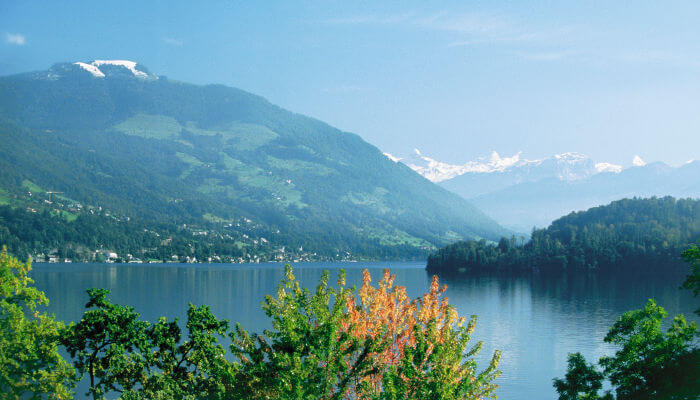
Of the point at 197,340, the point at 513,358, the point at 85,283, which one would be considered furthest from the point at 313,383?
the point at 85,283

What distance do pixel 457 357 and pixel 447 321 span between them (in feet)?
7.26

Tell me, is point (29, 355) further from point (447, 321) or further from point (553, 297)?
point (553, 297)

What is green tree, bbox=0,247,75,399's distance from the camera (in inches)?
1517

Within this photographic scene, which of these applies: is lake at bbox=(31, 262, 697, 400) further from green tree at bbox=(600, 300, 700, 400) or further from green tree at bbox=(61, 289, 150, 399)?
green tree at bbox=(600, 300, 700, 400)

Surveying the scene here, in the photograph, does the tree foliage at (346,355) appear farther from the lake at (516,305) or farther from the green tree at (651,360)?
the lake at (516,305)

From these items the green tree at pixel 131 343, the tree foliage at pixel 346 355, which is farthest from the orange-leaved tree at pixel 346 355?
the green tree at pixel 131 343

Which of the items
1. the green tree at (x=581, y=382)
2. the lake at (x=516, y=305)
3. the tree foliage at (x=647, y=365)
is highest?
the tree foliage at (x=647, y=365)

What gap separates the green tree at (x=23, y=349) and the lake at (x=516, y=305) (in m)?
18.0

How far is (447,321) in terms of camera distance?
29.9m

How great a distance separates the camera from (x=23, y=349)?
128 feet

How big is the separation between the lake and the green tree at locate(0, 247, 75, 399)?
708 inches

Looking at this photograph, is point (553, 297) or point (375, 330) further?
point (553, 297)

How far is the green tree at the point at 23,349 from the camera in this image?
38531mm

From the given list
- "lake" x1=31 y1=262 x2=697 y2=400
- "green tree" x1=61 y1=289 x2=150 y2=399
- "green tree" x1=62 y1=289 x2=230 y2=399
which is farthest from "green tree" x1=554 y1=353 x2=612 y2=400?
"lake" x1=31 y1=262 x2=697 y2=400
